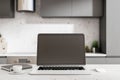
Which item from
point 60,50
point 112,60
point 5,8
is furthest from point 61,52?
point 5,8

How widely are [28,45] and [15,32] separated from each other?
36cm

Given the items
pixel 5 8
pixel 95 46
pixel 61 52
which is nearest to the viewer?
pixel 61 52

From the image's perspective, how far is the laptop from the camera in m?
1.88

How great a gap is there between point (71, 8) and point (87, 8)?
0.28m

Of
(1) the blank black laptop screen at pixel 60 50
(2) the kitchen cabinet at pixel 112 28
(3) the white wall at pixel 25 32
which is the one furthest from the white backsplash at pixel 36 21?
(1) the blank black laptop screen at pixel 60 50

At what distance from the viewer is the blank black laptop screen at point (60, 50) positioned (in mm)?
1885

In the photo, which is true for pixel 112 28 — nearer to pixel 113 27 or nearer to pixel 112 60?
pixel 113 27

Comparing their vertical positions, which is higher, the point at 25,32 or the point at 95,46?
the point at 25,32

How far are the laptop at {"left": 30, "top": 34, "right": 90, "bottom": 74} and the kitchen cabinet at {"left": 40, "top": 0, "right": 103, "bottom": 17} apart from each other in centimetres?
162

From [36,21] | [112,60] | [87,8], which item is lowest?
[112,60]

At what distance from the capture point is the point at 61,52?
1.90 meters

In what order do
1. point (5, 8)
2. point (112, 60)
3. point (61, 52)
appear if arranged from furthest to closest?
point (5, 8)
point (112, 60)
point (61, 52)

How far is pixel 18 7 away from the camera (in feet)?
11.5

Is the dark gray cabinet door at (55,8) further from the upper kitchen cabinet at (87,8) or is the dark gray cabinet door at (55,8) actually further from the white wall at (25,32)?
the white wall at (25,32)
